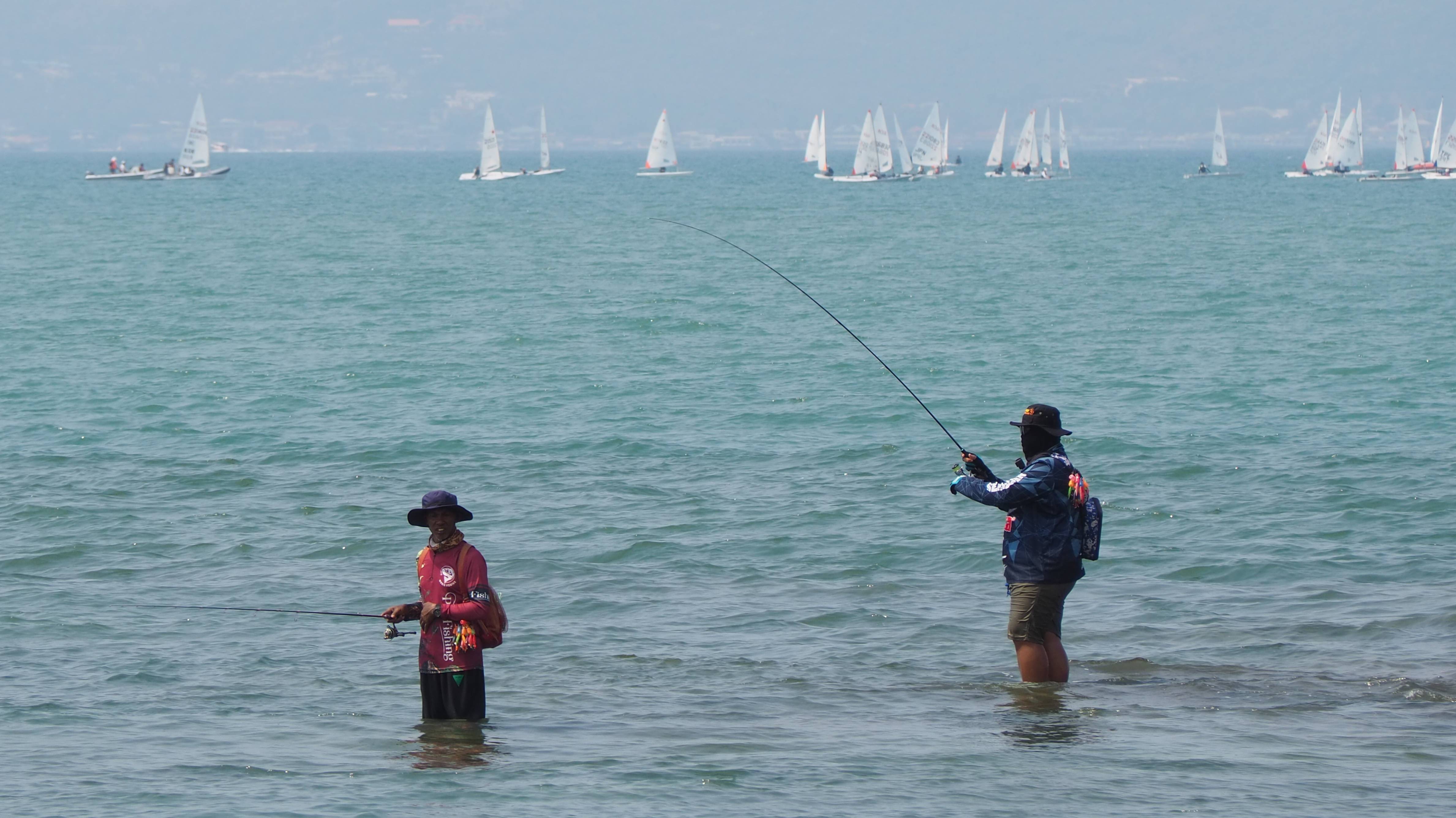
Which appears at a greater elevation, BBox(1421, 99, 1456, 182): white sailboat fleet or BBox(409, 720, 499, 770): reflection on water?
BBox(1421, 99, 1456, 182): white sailboat fleet

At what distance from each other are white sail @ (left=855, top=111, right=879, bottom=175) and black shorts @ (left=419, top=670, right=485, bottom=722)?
327ft

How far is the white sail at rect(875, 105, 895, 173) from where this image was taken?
10800cm

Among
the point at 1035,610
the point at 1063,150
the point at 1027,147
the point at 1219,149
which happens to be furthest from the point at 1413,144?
the point at 1035,610

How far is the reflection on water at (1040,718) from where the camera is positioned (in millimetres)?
9219

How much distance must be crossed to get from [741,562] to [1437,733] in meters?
6.12

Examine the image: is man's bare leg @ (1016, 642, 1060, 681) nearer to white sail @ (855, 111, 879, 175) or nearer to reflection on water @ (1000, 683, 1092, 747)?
reflection on water @ (1000, 683, 1092, 747)

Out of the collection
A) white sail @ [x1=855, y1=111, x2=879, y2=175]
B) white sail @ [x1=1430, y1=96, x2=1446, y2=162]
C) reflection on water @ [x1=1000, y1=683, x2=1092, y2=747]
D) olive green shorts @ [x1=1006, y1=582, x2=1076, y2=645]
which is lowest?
reflection on water @ [x1=1000, y1=683, x2=1092, y2=747]

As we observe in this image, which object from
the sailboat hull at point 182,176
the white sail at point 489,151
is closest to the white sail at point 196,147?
the sailboat hull at point 182,176

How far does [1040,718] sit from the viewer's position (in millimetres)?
9641

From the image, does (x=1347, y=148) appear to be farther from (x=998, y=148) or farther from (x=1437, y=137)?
(x=998, y=148)

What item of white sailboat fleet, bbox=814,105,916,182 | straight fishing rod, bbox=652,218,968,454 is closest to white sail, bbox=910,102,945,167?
white sailboat fleet, bbox=814,105,916,182

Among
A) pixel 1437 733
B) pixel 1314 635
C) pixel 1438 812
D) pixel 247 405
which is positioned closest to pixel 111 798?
pixel 1438 812

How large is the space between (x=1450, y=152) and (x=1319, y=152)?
46.9 feet

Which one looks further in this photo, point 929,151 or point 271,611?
point 929,151
